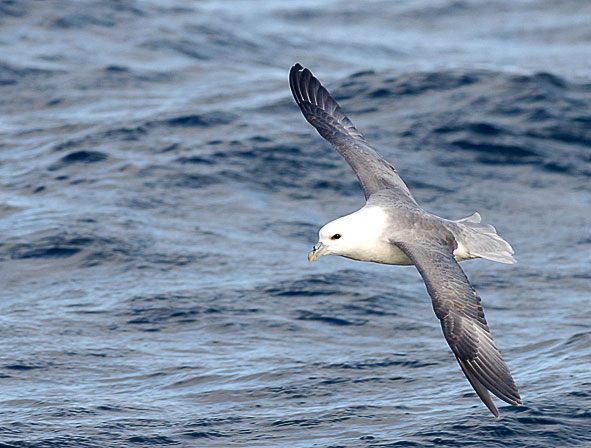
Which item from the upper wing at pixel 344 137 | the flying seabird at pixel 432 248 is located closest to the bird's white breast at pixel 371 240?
the flying seabird at pixel 432 248

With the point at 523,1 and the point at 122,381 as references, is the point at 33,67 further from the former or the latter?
the point at 523,1

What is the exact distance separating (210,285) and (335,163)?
369cm

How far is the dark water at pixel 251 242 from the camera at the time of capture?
8.59m

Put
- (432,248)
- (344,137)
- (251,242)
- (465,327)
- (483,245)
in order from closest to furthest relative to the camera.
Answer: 1. (465,327)
2. (432,248)
3. (483,245)
4. (344,137)
5. (251,242)

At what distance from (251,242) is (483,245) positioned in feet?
14.0

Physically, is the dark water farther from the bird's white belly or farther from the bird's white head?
the bird's white head

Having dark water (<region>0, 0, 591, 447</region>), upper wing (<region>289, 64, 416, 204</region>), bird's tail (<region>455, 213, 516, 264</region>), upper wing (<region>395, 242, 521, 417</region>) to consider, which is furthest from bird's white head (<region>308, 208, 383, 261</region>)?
dark water (<region>0, 0, 591, 447</region>)

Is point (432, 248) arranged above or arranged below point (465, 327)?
above

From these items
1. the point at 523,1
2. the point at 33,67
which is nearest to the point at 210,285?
the point at 33,67

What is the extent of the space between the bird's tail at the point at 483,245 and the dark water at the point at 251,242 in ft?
4.47

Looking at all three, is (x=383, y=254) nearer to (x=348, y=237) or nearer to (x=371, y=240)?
(x=371, y=240)

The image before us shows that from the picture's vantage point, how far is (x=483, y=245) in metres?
8.18

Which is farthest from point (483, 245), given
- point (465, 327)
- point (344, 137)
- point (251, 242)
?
point (251, 242)

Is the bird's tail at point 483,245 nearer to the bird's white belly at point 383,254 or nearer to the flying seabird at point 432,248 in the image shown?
the flying seabird at point 432,248
